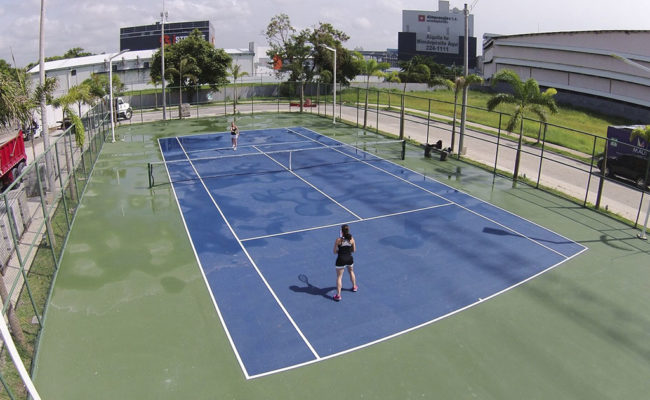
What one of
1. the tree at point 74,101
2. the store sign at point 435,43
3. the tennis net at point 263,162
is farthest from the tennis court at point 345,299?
the store sign at point 435,43

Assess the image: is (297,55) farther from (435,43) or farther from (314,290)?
(435,43)

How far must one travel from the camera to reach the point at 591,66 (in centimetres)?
6175

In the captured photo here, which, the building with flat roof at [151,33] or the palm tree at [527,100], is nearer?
the palm tree at [527,100]

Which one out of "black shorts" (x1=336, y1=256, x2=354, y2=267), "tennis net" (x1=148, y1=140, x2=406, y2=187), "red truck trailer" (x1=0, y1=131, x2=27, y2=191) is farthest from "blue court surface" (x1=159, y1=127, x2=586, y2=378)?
"red truck trailer" (x1=0, y1=131, x2=27, y2=191)

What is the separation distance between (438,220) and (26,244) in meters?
13.4

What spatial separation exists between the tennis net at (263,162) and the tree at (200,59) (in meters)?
27.7

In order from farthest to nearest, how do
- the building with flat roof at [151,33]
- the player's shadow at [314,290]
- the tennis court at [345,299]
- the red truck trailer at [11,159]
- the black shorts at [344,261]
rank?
the building with flat roof at [151,33], the red truck trailer at [11,159], the player's shadow at [314,290], the black shorts at [344,261], the tennis court at [345,299]

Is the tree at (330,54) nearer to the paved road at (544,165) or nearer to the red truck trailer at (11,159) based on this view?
the paved road at (544,165)

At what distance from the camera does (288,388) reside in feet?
29.5

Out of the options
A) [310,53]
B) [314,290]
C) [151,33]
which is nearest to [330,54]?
[310,53]

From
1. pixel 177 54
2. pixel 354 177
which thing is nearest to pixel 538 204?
pixel 354 177

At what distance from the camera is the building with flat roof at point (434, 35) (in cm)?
11612

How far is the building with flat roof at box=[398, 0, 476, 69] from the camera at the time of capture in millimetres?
116125

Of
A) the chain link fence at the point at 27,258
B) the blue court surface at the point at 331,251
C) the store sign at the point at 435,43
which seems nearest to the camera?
the chain link fence at the point at 27,258
